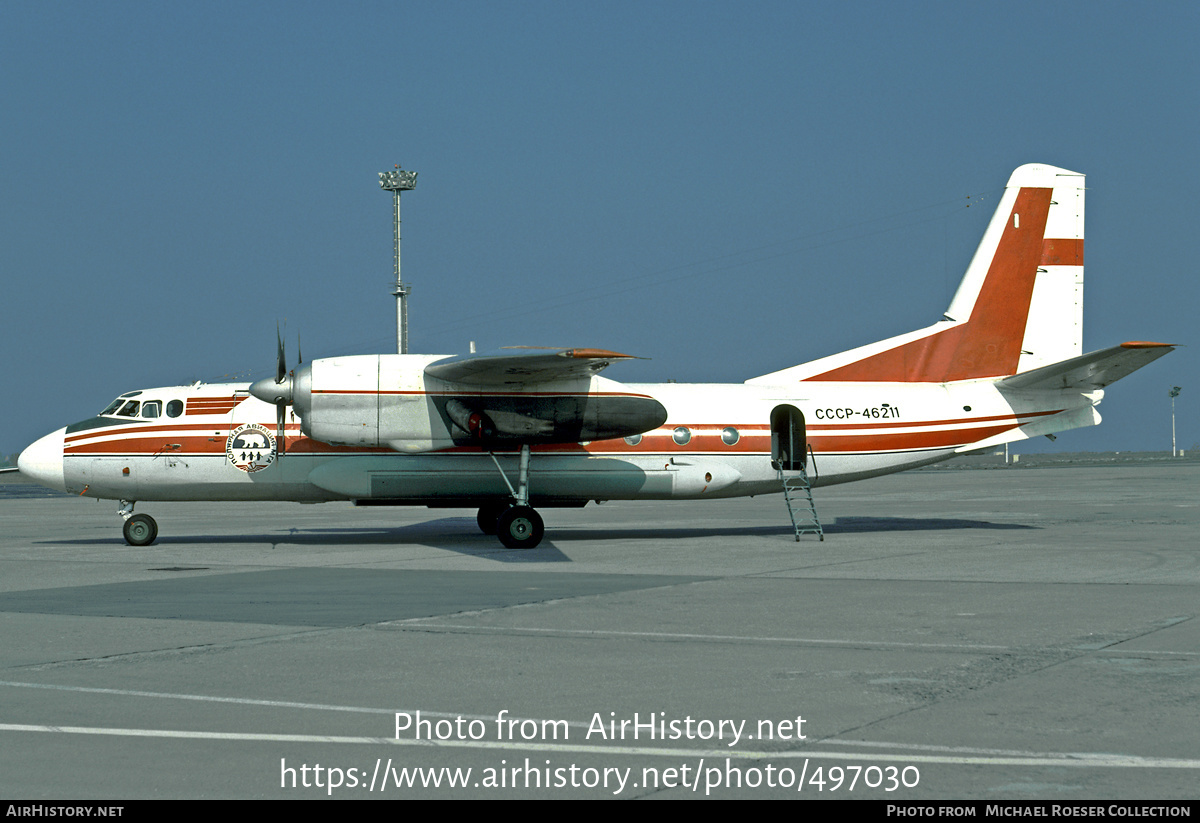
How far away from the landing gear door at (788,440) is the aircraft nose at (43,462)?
14.4m

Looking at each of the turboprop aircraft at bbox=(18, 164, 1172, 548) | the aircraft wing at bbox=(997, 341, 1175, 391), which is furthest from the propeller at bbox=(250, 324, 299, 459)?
the aircraft wing at bbox=(997, 341, 1175, 391)

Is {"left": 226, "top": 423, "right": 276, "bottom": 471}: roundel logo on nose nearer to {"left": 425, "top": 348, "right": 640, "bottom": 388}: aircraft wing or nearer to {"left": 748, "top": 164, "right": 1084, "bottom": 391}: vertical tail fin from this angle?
{"left": 425, "top": 348, "right": 640, "bottom": 388}: aircraft wing

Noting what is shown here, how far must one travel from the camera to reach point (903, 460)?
2408 centimetres

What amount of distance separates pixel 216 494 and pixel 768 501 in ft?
74.1

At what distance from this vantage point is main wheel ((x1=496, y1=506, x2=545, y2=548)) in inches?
834

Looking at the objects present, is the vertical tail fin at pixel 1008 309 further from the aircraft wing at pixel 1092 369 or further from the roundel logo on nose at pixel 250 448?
the roundel logo on nose at pixel 250 448

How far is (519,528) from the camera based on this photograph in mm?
21203

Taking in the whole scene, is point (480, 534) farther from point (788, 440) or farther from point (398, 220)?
point (398, 220)

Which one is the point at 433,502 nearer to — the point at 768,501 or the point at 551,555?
the point at 551,555

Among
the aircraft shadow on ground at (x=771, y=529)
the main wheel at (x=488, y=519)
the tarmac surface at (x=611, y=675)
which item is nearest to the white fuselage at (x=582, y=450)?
the aircraft shadow on ground at (x=771, y=529)

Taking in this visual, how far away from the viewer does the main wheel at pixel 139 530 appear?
22.3m

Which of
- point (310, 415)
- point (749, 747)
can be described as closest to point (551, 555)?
point (310, 415)

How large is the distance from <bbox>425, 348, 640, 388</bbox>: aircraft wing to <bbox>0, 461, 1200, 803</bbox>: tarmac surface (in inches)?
140
